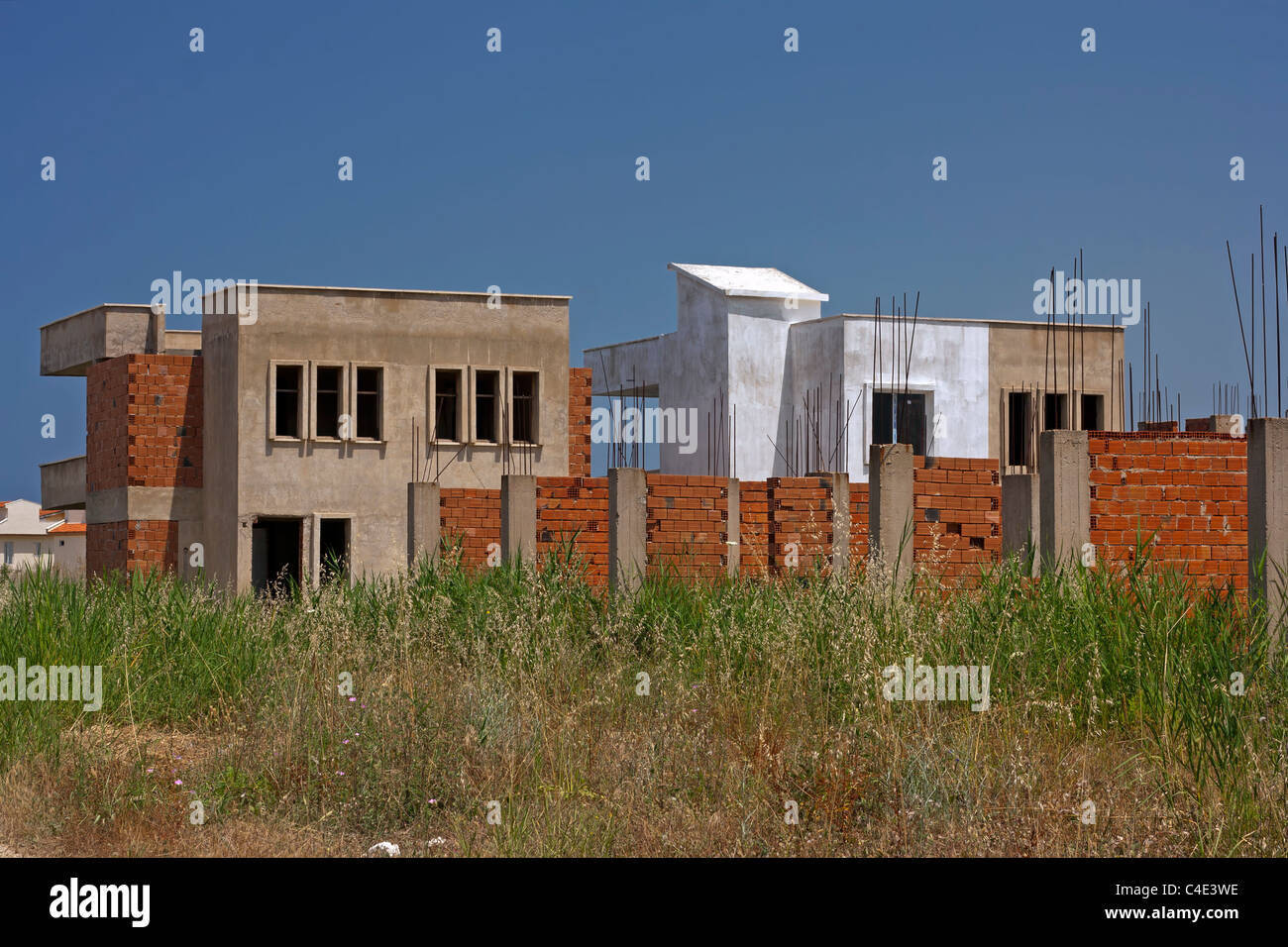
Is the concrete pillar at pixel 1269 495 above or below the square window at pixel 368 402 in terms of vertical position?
below

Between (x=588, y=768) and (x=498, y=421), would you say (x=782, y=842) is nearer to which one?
(x=588, y=768)

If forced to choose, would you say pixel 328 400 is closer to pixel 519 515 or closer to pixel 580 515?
pixel 580 515

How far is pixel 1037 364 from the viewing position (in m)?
26.5

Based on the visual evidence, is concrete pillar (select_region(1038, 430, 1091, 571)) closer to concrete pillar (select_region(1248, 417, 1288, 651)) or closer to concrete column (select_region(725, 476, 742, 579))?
concrete pillar (select_region(1248, 417, 1288, 651))

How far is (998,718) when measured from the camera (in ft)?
21.1

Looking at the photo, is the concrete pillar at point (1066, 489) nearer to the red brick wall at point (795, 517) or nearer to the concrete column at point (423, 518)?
the red brick wall at point (795, 517)

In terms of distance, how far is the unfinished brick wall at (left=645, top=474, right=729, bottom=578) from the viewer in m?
12.7

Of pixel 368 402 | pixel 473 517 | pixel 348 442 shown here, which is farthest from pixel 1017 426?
pixel 473 517

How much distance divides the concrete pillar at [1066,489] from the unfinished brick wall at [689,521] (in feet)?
13.0

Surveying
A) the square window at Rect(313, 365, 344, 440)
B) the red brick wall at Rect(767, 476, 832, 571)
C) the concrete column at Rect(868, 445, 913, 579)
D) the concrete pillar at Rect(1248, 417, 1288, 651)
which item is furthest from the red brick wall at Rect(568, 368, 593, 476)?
the concrete pillar at Rect(1248, 417, 1288, 651)

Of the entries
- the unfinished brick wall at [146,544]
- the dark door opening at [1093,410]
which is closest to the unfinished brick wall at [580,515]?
the unfinished brick wall at [146,544]

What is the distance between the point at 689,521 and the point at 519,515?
5.58 ft

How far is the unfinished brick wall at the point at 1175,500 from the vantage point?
31.0 ft
